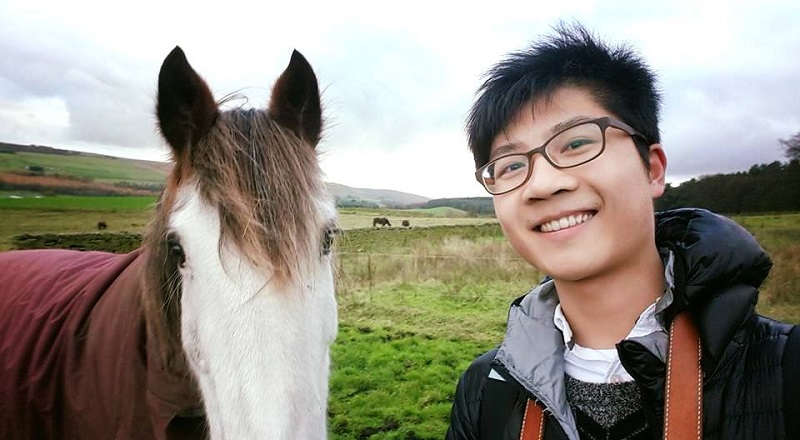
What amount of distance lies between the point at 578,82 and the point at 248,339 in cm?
116

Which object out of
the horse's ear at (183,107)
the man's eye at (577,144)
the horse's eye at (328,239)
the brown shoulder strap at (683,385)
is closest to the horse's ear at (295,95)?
the horse's ear at (183,107)

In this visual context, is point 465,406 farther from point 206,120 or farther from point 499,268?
point 499,268

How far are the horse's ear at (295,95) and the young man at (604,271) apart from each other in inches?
25.9

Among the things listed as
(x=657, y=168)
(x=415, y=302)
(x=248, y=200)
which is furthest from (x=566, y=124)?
(x=415, y=302)

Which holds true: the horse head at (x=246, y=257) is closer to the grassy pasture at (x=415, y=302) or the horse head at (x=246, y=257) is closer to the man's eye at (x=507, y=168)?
the man's eye at (x=507, y=168)

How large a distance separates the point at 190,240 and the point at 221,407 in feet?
1.53

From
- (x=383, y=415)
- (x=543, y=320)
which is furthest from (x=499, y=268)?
(x=543, y=320)

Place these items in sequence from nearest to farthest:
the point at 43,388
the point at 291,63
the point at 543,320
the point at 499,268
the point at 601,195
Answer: the point at 601,195 < the point at 543,320 < the point at 291,63 < the point at 43,388 < the point at 499,268

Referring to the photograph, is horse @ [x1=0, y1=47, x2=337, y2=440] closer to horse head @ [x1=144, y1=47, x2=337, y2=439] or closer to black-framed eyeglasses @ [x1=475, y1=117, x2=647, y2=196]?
horse head @ [x1=144, y1=47, x2=337, y2=439]

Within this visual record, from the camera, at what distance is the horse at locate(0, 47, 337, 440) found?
117 centimetres

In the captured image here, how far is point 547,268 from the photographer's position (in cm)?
124

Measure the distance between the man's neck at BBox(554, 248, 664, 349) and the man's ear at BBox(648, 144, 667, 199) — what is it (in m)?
0.19

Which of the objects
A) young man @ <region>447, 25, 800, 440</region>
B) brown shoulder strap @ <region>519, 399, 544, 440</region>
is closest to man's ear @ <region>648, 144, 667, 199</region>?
young man @ <region>447, 25, 800, 440</region>

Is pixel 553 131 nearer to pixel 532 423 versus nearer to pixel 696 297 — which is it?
pixel 696 297
